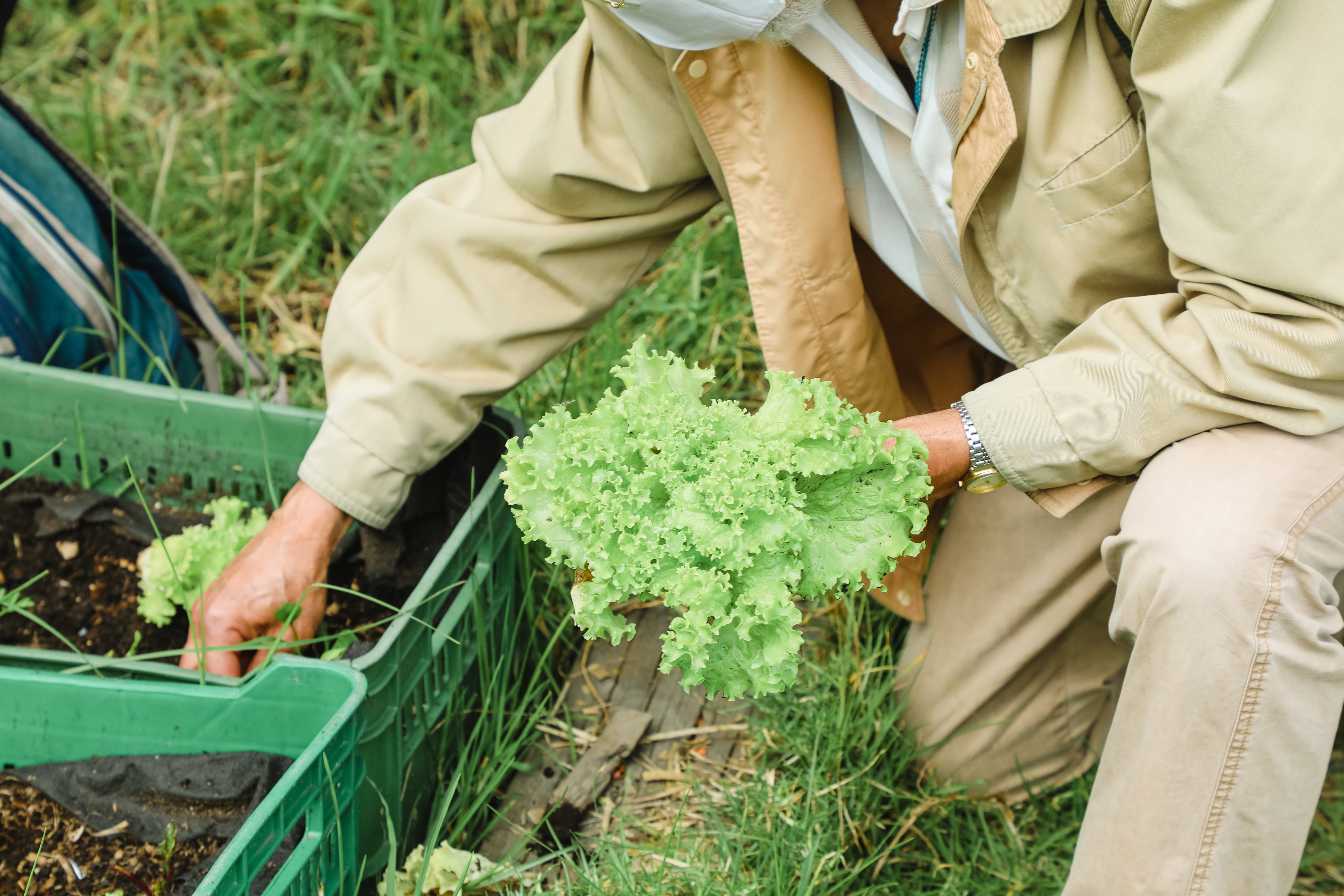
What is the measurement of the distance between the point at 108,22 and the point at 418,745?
300cm

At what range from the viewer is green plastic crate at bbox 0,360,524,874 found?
1.72 metres

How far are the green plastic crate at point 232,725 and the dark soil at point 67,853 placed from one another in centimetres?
7

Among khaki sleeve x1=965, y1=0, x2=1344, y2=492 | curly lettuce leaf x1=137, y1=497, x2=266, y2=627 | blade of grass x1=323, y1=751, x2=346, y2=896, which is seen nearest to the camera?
khaki sleeve x1=965, y1=0, x2=1344, y2=492

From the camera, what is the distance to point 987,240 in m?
1.73

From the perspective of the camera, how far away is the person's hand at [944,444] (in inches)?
63.6

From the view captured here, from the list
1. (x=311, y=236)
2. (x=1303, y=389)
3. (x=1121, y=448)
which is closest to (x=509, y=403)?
(x=311, y=236)

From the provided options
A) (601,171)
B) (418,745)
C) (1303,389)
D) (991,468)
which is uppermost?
(601,171)

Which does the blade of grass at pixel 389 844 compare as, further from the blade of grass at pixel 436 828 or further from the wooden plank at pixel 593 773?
the wooden plank at pixel 593 773

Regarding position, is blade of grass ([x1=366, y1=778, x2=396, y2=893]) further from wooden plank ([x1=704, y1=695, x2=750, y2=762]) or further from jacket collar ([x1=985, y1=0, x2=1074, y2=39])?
jacket collar ([x1=985, y1=0, x2=1074, y2=39])

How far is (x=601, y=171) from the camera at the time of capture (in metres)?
1.86

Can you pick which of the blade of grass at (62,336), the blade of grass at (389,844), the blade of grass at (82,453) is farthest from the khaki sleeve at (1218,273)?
the blade of grass at (62,336)

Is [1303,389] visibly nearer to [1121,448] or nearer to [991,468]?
[1121,448]

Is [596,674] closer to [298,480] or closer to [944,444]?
[298,480]

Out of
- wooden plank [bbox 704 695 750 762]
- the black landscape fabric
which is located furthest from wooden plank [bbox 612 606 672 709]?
the black landscape fabric
